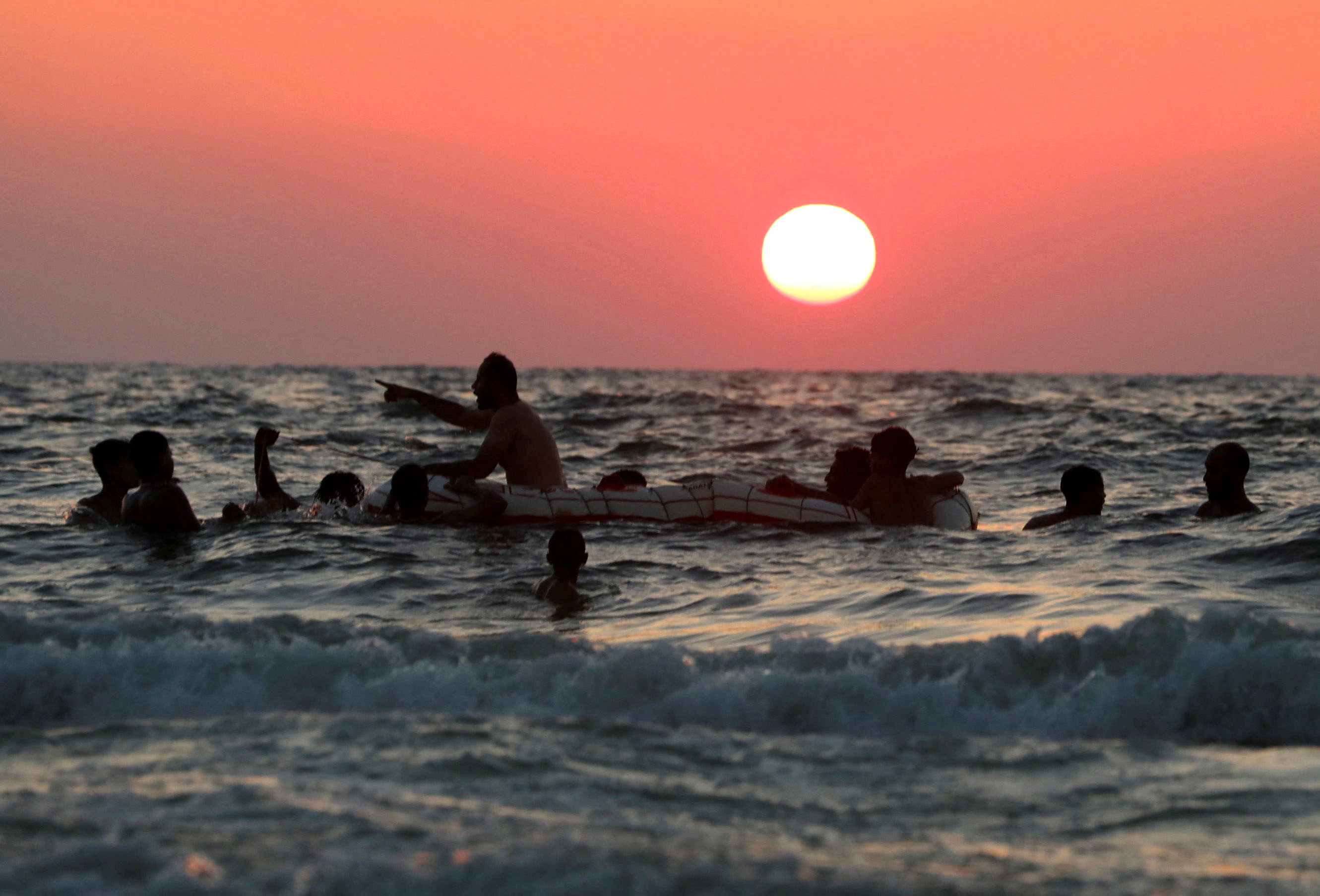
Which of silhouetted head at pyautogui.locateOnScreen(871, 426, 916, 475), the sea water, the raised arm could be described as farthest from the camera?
the raised arm

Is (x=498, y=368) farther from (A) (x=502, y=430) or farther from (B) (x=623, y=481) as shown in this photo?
(B) (x=623, y=481)

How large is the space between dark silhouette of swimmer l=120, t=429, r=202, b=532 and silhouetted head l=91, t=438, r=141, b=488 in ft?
1.95

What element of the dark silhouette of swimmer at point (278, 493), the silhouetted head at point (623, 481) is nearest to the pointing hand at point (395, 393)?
the dark silhouette of swimmer at point (278, 493)

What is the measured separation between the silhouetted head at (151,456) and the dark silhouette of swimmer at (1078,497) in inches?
275

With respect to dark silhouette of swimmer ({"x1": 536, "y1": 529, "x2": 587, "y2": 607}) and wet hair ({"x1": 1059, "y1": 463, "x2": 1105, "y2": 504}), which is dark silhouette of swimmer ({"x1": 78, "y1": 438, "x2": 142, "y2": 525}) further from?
wet hair ({"x1": 1059, "y1": 463, "x2": 1105, "y2": 504})

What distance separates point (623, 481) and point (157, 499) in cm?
395

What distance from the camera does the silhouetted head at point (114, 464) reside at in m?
9.89

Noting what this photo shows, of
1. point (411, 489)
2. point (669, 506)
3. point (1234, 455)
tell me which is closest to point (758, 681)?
point (669, 506)

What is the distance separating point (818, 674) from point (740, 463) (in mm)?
12688

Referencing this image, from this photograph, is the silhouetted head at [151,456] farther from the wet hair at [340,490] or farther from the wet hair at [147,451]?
the wet hair at [340,490]

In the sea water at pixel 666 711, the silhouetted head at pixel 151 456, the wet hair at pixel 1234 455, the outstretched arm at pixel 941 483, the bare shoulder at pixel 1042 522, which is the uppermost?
the wet hair at pixel 1234 455

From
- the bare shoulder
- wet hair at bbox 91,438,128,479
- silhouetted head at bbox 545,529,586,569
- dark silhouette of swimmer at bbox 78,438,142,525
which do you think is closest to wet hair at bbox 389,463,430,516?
dark silhouette of swimmer at bbox 78,438,142,525

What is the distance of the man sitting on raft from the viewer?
10242mm

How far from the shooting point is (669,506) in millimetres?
10438
